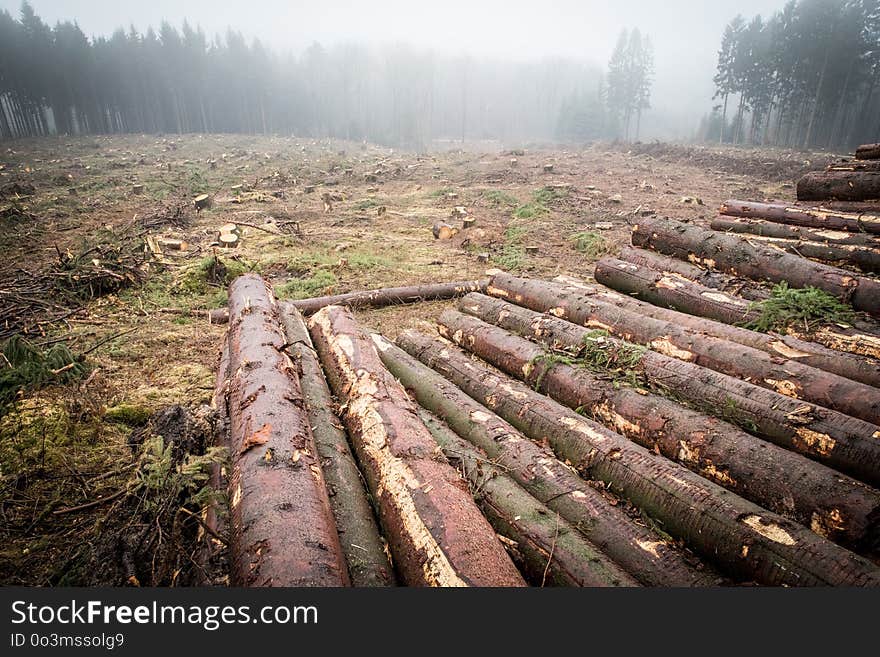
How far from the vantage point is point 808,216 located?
7117 millimetres

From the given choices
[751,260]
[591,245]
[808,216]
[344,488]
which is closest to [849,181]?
[808,216]

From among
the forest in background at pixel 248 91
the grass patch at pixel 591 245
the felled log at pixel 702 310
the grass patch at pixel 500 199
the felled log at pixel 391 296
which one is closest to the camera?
the felled log at pixel 702 310

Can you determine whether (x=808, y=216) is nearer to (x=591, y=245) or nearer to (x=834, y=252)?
(x=834, y=252)

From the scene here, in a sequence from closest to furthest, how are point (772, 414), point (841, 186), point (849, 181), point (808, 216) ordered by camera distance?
point (772, 414)
point (808, 216)
point (849, 181)
point (841, 186)

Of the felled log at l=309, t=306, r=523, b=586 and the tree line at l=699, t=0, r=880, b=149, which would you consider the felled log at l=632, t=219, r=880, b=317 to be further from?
Answer: the tree line at l=699, t=0, r=880, b=149

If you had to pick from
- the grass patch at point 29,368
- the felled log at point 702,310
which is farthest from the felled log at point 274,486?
the felled log at point 702,310

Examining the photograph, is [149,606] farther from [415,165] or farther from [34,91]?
[34,91]

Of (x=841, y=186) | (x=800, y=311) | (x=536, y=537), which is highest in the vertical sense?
(x=841, y=186)

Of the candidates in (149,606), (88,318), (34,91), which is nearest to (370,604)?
(149,606)

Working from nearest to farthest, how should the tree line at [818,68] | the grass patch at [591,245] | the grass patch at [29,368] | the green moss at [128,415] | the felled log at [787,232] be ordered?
the grass patch at [29,368] < the green moss at [128,415] < the felled log at [787,232] < the grass patch at [591,245] < the tree line at [818,68]

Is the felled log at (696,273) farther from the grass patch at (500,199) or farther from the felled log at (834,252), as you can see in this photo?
the grass patch at (500,199)

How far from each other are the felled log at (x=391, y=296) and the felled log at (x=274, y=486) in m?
3.54

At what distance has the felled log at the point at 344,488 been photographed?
2373 millimetres

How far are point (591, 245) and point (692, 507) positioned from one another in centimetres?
890
